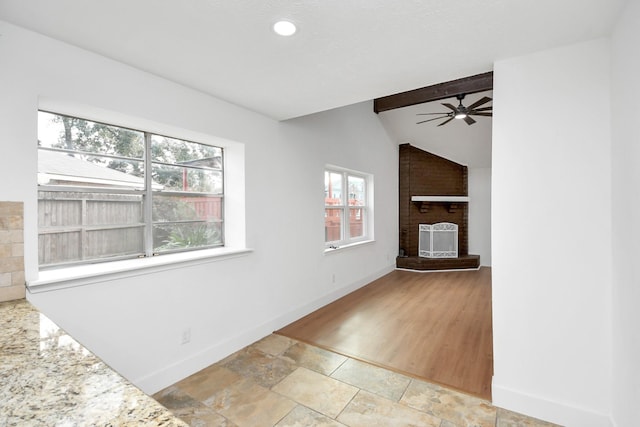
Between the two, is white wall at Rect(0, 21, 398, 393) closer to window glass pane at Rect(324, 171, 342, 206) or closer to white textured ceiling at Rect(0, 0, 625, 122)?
white textured ceiling at Rect(0, 0, 625, 122)

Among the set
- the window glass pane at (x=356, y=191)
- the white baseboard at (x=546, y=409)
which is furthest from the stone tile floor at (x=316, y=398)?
the window glass pane at (x=356, y=191)

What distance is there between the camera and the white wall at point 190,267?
1631mm

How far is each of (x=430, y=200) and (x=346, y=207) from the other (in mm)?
2556

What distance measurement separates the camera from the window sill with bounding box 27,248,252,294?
1.69 m

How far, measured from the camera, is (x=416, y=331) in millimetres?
3195

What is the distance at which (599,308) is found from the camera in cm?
173

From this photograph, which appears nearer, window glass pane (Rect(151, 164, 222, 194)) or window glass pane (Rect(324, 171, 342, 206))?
window glass pane (Rect(151, 164, 222, 194))

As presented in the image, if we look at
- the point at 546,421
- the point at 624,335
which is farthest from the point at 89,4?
the point at 546,421

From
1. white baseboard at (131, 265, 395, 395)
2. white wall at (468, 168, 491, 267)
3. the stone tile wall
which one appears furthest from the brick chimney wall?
the stone tile wall

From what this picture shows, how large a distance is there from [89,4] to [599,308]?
3126 mm

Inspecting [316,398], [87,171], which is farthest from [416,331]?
[87,171]

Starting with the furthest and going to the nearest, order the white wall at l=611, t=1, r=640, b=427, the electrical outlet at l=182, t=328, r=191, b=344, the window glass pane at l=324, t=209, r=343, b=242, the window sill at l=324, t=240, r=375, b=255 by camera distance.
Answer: the window glass pane at l=324, t=209, r=343, b=242
the window sill at l=324, t=240, r=375, b=255
the electrical outlet at l=182, t=328, r=191, b=344
the white wall at l=611, t=1, r=640, b=427

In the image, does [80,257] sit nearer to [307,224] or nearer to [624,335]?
[307,224]

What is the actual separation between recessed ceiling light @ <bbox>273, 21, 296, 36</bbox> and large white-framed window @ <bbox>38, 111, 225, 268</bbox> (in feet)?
4.60
